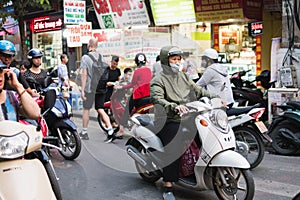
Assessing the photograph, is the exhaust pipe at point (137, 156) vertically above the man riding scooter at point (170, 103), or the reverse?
the man riding scooter at point (170, 103)

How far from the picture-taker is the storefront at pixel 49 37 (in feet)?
60.2

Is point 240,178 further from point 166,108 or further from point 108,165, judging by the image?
point 108,165

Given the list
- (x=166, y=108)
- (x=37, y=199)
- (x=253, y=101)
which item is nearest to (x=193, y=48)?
(x=253, y=101)

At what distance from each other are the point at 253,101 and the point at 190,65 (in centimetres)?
245

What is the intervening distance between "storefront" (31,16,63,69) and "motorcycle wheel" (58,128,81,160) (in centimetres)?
1158

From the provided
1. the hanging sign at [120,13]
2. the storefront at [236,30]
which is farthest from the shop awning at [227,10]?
the hanging sign at [120,13]

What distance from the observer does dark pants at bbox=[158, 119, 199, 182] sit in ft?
15.5

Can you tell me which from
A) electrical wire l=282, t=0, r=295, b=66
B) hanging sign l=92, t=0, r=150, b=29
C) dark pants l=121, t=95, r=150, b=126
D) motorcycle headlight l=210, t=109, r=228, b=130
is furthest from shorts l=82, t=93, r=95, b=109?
hanging sign l=92, t=0, r=150, b=29

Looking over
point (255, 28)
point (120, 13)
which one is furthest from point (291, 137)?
point (120, 13)

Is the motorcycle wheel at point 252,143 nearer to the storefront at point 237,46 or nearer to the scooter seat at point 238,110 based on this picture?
the scooter seat at point 238,110

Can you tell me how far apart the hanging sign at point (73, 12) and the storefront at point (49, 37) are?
23.8 ft

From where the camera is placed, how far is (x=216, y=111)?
4.50m

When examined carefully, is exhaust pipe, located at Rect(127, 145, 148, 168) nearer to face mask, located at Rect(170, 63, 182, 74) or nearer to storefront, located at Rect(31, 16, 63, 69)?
face mask, located at Rect(170, 63, 182, 74)

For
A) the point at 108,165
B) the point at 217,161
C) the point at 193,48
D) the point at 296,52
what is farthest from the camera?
the point at 193,48
